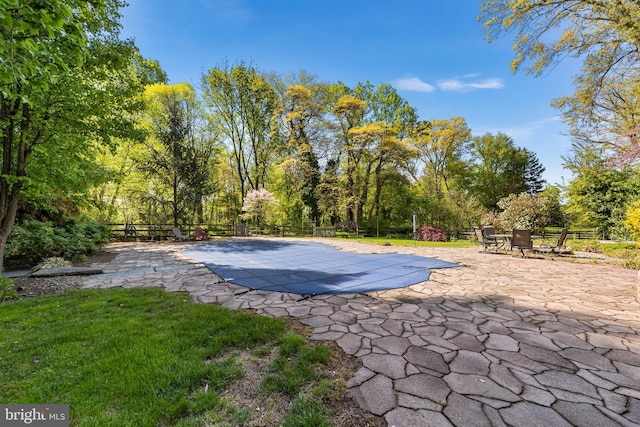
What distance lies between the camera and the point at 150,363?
2113 mm

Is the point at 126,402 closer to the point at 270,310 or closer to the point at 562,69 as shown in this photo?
the point at 270,310

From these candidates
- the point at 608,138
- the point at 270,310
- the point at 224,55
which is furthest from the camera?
the point at 224,55

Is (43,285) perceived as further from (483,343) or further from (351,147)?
(351,147)

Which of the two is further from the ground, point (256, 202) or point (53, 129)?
point (53, 129)

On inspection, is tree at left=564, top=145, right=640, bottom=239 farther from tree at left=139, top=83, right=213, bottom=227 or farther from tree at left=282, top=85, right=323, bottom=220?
tree at left=139, top=83, right=213, bottom=227

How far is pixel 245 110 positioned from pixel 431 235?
17.3 m

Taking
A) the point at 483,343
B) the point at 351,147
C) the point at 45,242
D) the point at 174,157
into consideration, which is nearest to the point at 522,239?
the point at 483,343

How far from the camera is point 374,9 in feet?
28.0

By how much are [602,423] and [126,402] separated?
9.93 ft

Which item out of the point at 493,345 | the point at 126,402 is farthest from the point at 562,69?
the point at 126,402

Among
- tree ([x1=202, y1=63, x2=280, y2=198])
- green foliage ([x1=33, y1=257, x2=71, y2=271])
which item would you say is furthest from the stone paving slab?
tree ([x1=202, y1=63, x2=280, y2=198])

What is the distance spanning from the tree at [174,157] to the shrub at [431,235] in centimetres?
1438

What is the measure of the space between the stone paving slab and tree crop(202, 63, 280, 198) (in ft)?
59.2

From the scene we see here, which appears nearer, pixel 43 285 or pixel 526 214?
pixel 43 285
